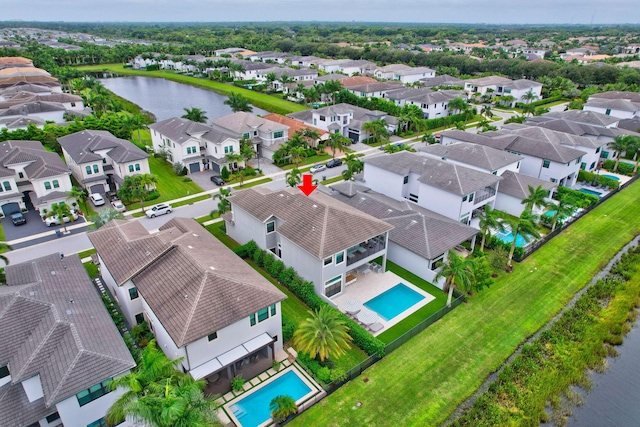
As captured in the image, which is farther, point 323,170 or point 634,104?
point 634,104

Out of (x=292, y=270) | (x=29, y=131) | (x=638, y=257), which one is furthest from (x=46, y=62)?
(x=638, y=257)

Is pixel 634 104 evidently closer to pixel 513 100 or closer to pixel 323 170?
pixel 513 100

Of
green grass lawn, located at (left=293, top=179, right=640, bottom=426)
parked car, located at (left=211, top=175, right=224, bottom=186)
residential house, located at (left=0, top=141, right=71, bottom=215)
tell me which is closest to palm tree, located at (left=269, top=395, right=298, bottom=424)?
green grass lawn, located at (left=293, top=179, right=640, bottom=426)

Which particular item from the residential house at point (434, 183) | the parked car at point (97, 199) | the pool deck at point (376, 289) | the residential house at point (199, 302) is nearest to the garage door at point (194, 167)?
the parked car at point (97, 199)

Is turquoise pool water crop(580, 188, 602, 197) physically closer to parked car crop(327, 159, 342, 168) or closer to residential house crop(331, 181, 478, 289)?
residential house crop(331, 181, 478, 289)

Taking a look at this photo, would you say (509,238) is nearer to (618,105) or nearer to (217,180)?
(217,180)

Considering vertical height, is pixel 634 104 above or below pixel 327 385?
above

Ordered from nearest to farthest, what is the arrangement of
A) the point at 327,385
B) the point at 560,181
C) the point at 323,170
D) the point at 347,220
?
the point at 327,385 → the point at 347,220 → the point at 560,181 → the point at 323,170
